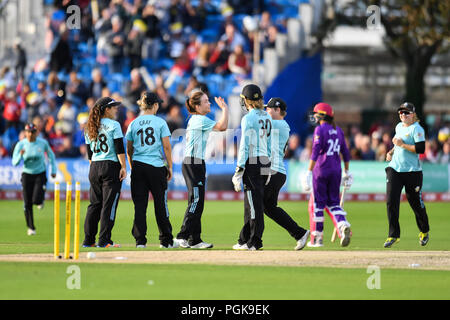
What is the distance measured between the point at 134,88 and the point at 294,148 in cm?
577

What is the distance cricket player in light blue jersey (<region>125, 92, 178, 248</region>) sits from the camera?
51.0 ft

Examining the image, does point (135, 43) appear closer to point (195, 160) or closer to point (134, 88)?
point (134, 88)

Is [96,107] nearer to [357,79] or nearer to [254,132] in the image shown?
[254,132]

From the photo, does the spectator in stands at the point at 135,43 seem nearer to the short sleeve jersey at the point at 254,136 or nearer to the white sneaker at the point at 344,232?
the short sleeve jersey at the point at 254,136

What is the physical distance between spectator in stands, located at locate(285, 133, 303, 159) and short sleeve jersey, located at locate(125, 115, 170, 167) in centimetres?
1736

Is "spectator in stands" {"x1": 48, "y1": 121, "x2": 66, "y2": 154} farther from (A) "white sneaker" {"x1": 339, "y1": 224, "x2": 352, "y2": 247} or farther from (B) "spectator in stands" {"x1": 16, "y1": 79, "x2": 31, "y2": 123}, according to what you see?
(A) "white sneaker" {"x1": 339, "y1": 224, "x2": 352, "y2": 247}

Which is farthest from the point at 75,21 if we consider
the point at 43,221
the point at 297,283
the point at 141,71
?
the point at 297,283

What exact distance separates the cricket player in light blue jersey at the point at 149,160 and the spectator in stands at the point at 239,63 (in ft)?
63.3

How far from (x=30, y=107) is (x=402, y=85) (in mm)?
17246

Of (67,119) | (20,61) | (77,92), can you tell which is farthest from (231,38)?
(20,61)

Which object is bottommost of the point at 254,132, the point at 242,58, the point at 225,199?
the point at 225,199

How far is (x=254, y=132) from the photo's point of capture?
600 inches

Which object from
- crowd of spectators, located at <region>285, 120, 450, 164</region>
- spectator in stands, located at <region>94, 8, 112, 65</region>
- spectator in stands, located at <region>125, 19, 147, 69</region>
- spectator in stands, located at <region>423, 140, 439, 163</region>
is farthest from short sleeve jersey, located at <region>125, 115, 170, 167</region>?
spectator in stands, located at <region>94, 8, 112, 65</region>

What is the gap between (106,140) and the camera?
614 inches
